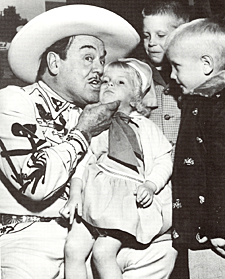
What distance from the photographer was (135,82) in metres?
2.50

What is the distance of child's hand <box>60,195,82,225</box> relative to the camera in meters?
2.37

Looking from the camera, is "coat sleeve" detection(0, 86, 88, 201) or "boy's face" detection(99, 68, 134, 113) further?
"boy's face" detection(99, 68, 134, 113)

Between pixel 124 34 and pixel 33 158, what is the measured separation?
87 cm

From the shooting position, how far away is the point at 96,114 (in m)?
2.46

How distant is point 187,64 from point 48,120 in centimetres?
86

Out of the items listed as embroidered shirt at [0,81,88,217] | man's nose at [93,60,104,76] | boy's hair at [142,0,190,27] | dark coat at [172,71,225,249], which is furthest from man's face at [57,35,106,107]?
dark coat at [172,71,225,249]

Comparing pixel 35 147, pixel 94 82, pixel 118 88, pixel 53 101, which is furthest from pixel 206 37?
pixel 35 147

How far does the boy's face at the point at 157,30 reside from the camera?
2557 millimetres

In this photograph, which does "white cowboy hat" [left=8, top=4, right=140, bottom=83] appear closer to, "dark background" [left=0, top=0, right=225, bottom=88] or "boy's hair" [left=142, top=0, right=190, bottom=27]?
"dark background" [left=0, top=0, right=225, bottom=88]

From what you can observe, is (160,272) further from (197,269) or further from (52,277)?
(52,277)

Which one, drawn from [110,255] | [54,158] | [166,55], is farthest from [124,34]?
[110,255]

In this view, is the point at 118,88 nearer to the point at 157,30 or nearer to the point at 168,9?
the point at 157,30

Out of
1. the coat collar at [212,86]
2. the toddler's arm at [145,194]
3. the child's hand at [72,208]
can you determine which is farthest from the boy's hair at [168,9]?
the child's hand at [72,208]

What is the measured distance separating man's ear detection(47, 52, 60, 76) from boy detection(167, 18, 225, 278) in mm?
649
